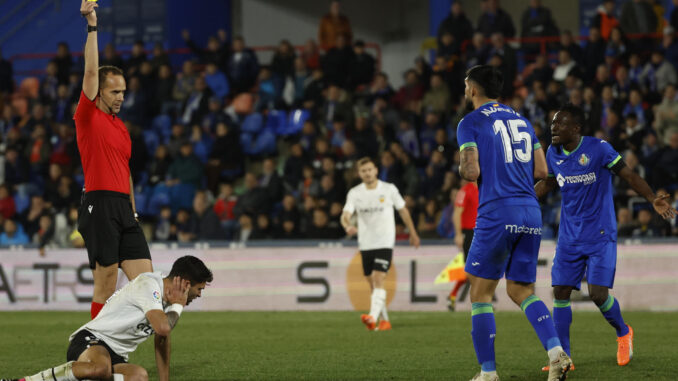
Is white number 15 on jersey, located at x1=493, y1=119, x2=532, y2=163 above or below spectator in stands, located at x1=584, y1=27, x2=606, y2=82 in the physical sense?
below

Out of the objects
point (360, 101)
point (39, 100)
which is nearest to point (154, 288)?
point (360, 101)

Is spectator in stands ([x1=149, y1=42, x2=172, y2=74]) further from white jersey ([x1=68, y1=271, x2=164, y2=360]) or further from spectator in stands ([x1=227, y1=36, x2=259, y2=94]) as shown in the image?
white jersey ([x1=68, y1=271, x2=164, y2=360])

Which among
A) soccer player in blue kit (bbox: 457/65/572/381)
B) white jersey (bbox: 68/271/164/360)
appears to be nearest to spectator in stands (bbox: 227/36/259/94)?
soccer player in blue kit (bbox: 457/65/572/381)

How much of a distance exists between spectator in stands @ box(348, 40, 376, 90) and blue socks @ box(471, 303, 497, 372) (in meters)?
14.8

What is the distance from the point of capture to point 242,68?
2245cm

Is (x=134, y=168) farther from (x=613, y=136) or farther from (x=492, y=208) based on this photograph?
(x=492, y=208)

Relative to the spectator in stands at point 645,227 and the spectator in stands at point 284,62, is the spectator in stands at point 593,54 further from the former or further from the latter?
the spectator in stands at point 284,62

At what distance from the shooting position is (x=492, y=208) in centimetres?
709

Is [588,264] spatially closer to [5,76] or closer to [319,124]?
[319,124]

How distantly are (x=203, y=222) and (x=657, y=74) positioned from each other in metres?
8.79

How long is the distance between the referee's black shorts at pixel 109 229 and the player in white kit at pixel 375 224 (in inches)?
203

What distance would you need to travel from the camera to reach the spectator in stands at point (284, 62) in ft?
72.3

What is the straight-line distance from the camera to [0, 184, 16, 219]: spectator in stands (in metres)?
20.6

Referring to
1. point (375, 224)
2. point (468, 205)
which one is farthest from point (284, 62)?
point (375, 224)
